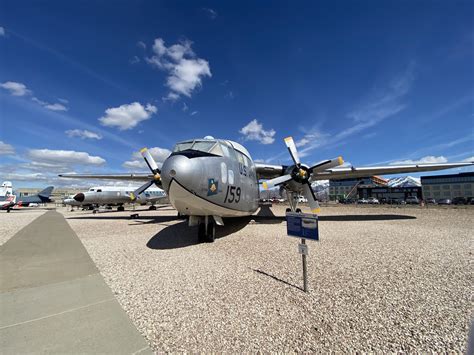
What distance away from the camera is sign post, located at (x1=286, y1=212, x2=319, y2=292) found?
Answer: 14.8 ft

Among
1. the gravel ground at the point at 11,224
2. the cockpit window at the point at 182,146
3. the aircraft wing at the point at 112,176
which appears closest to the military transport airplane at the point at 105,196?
the gravel ground at the point at 11,224

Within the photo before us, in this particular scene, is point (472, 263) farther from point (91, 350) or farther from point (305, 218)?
point (91, 350)

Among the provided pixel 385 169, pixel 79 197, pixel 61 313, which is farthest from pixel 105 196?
pixel 385 169

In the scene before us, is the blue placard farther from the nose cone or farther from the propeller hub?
the propeller hub

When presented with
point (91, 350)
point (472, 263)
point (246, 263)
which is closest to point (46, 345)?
point (91, 350)

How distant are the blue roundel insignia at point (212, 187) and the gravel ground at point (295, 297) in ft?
7.18

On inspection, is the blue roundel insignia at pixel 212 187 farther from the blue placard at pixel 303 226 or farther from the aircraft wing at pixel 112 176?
the aircraft wing at pixel 112 176

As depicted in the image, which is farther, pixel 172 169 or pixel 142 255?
pixel 142 255

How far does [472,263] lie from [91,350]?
937 cm

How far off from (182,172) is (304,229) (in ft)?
13.5

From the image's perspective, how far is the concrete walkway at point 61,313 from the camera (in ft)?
9.83

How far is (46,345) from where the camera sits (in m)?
2.99

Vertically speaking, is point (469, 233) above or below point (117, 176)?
below

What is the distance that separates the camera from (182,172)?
6.83m
